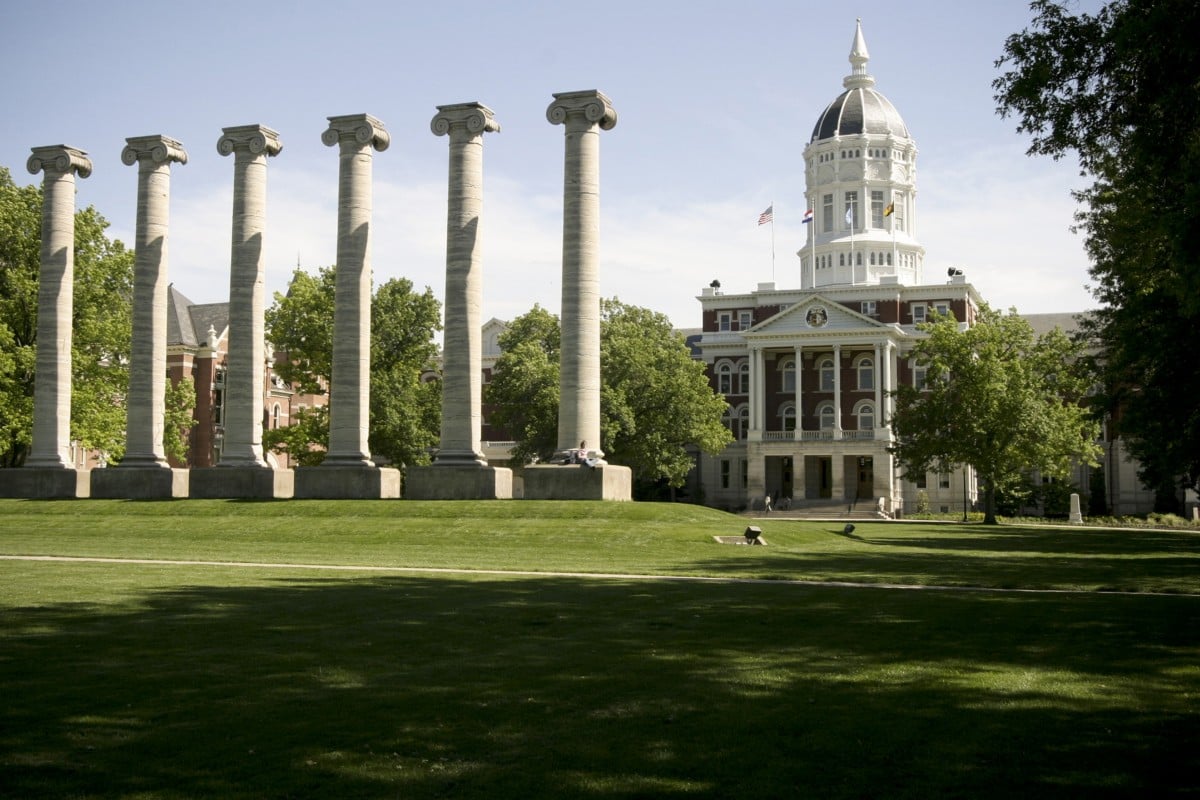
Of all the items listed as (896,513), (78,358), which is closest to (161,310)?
(78,358)

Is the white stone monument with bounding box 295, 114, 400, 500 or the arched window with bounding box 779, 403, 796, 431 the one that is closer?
the white stone monument with bounding box 295, 114, 400, 500

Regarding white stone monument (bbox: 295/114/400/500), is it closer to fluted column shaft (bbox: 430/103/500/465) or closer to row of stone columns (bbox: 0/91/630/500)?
row of stone columns (bbox: 0/91/630/500)

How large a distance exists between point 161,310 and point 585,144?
23.9 meters

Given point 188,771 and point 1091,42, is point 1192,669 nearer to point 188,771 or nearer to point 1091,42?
point 188,771

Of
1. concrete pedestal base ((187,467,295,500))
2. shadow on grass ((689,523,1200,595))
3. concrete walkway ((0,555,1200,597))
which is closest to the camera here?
concrete walkway ((0,555,1200,597))

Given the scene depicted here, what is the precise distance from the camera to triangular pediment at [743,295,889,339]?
98062 millimetres

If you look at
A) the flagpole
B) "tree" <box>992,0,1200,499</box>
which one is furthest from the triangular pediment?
"tree" <box>992,0,1200,499</box>

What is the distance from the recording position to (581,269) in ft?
158

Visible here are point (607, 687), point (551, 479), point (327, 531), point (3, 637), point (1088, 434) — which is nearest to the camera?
point (607, 687)

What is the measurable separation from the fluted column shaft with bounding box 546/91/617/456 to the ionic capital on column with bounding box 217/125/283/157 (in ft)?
51.2

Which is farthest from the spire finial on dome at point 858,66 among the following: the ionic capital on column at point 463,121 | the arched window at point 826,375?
the ionic capital on column at point 463,121

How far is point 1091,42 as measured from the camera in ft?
75.6

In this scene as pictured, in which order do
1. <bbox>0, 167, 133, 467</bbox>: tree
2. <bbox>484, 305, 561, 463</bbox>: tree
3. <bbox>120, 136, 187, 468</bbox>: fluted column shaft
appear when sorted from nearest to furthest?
<bbox>120, 136, 187, 468</bbox>: fluted column shaft
<bbox>0, 167, 133, 467</bbox>: tree
<bbox>484, 305, 561, 463</bbox>: tree

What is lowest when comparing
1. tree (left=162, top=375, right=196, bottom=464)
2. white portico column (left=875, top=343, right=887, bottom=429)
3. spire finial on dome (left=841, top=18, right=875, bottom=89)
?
tree (left=162, top=375, right=196, bottom=464)
